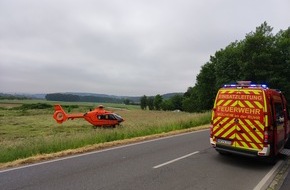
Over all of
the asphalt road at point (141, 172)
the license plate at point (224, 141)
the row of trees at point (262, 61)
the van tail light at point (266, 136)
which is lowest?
the asphalt road at point (141, 172)

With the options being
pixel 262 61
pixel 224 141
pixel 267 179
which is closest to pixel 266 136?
pixel 224 141

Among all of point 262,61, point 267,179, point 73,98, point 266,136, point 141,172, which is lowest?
point 267,179

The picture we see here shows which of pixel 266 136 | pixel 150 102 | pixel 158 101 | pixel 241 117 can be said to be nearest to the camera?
pixel 266 136

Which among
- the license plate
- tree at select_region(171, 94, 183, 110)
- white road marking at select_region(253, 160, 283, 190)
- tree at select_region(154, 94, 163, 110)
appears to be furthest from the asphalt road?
tree at select_region(154, 94, 163, 110)

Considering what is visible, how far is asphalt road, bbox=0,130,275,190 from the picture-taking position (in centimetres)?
749

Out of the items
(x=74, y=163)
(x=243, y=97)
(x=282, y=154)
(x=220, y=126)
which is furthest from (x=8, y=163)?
(x=282, y=154)

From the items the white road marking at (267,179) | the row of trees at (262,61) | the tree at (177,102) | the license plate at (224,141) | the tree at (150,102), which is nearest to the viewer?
the white road marking at (267,179)

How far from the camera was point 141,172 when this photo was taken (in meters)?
8.73

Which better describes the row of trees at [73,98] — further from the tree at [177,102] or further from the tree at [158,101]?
the tree at [177,102]

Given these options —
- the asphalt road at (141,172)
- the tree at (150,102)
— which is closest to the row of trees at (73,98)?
the tree at (150,102)

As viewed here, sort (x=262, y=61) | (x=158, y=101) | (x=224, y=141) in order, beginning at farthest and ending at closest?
(x=158, y=101) < (x=262, y=61) < (x=224, y=141)

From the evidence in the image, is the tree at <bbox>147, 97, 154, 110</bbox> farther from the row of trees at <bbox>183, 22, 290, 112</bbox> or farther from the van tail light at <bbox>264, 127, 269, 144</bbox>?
the van tail light at <bbox>264, 127, 269, 144</bbox>

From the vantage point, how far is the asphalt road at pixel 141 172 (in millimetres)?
7488

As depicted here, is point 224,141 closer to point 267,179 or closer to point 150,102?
point 267,179
